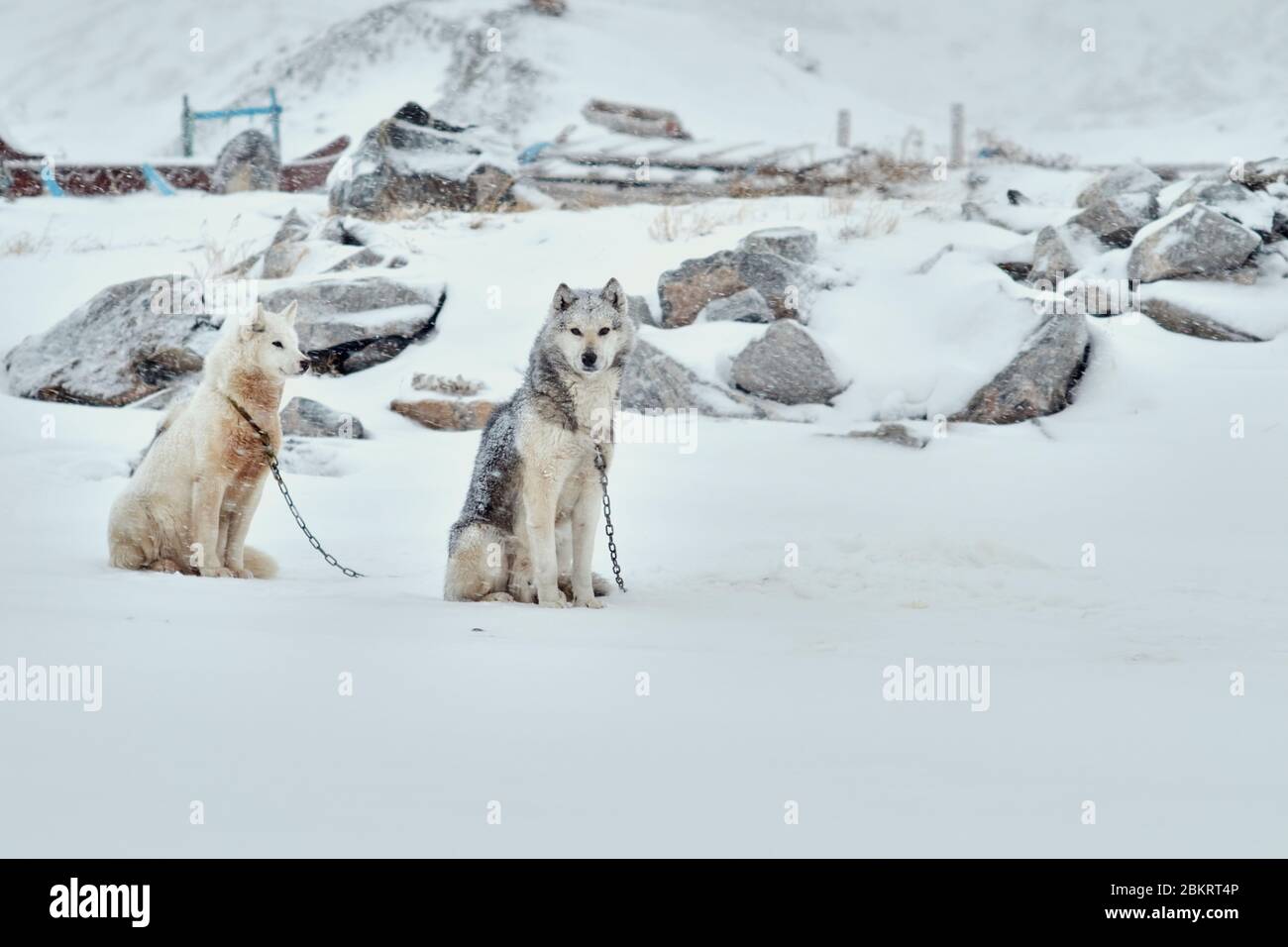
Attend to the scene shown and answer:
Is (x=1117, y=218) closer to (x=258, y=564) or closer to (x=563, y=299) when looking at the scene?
(x=563, y=299)

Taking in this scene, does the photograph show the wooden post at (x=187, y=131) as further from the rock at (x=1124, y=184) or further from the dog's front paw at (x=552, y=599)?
the dog's front paw at (x=552, y=599)

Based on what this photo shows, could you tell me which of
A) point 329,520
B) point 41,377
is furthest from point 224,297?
point 329,520

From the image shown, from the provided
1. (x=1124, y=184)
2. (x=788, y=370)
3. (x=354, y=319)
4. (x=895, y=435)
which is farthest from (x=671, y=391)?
(x=1124, y=184)

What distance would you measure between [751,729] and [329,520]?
5.31 meters

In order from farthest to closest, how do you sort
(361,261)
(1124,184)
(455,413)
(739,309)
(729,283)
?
1. (1124,184)
2. (361,261)
3. (729,283)
4. (739,309)
5. (455,413)

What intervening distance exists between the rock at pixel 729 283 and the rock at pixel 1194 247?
3.42 metres

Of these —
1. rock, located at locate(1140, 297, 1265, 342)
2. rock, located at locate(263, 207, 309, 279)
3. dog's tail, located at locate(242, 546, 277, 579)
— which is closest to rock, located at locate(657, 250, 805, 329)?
rock, located at locate(1140, 297, 1265, 342)

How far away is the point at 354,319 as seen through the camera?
11.8 meters

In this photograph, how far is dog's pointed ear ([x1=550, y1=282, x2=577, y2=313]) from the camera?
5.56 m

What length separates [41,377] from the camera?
448 inches

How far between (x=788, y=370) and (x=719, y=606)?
5234 mm

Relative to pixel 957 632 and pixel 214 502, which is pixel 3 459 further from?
pixel 957 632

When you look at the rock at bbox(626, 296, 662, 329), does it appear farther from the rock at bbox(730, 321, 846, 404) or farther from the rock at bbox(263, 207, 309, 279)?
the rock at bbox(263, 207, 309, 279)

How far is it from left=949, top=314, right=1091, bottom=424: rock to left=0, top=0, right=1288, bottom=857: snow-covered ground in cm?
20
